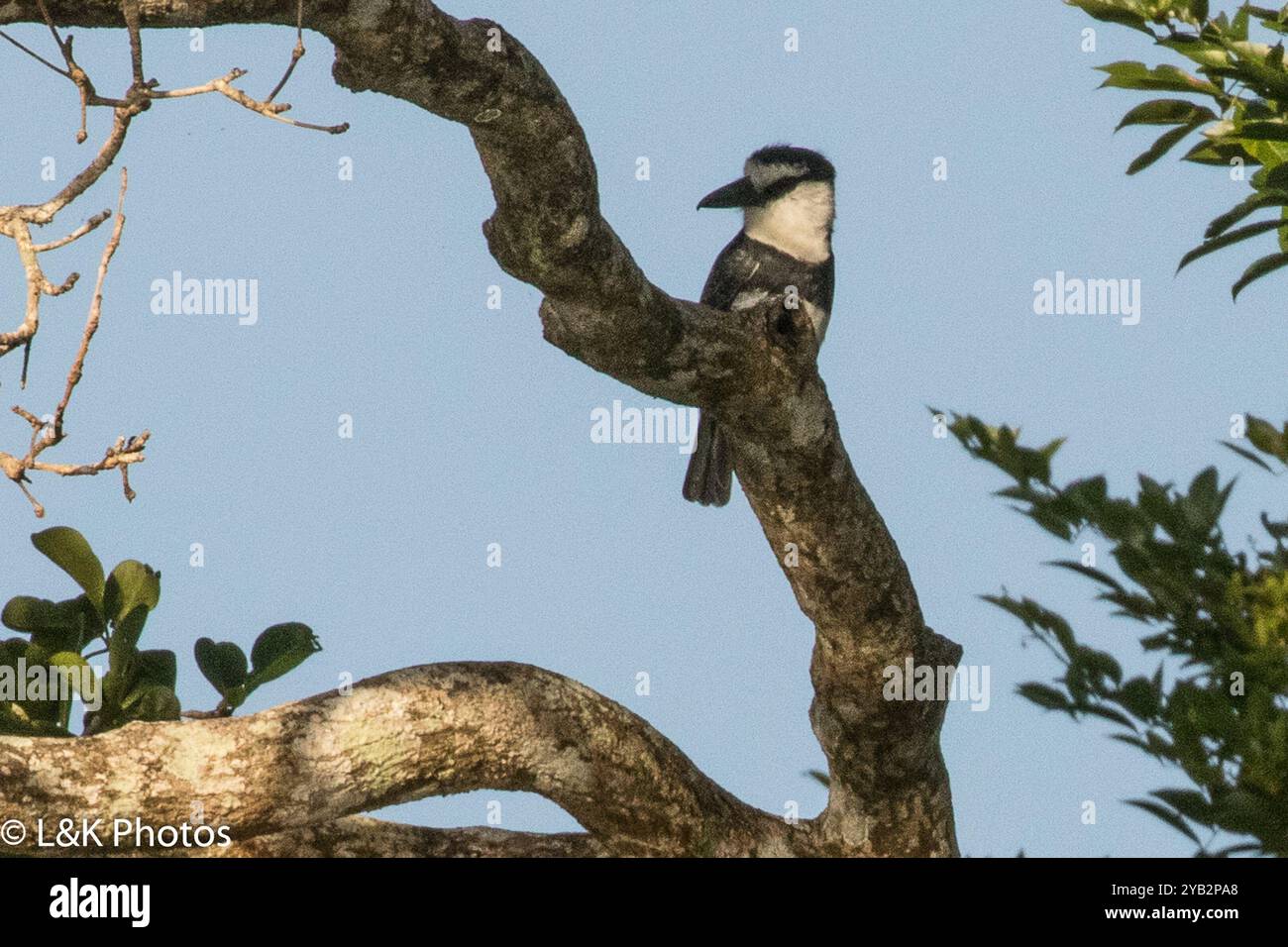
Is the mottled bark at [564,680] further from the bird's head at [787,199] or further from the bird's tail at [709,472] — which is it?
the bird's head at [787,199]

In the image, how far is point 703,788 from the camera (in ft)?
11.7

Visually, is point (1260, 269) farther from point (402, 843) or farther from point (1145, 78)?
point (402, 843)

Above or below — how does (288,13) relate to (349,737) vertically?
above

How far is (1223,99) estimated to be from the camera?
7.39 ft

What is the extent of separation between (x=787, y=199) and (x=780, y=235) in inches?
7.8

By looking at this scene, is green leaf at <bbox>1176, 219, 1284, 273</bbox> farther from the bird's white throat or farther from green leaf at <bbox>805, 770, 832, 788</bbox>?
the bird's white throat

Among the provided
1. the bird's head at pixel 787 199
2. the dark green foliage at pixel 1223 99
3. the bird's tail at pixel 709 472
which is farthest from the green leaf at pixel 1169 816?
the bird's head at pixel 787 199

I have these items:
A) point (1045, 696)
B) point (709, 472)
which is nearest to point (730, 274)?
point (709, 472)

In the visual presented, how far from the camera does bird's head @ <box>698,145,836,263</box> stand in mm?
6125

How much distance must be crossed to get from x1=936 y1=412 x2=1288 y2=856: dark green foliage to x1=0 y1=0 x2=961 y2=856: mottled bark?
183cm

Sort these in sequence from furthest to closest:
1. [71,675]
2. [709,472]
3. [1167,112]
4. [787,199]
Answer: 1. [787,199]
2. [709,472]
3. [71,675]
4. [1167,112]

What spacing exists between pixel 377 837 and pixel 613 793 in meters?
0.52
